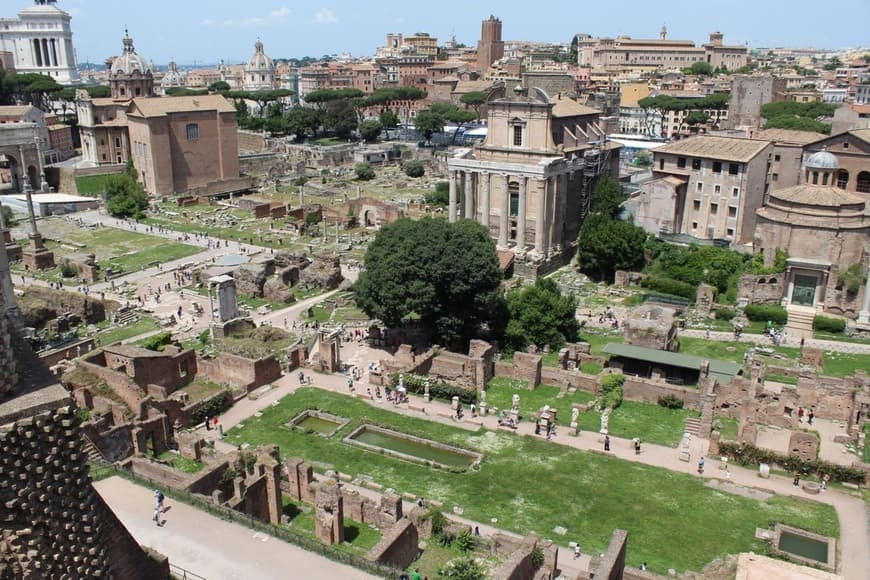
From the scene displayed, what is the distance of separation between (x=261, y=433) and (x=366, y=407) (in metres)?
5.17

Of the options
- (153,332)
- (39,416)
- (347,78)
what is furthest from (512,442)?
(347,78)

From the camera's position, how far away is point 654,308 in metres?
43.4

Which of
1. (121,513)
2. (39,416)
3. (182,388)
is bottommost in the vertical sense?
(182,388)

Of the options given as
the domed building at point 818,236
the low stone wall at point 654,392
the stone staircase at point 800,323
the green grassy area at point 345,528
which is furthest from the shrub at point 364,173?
the green grassy area at point 345,528

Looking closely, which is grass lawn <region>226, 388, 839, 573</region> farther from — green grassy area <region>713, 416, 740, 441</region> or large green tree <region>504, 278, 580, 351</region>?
large green tree <region>504, 278, 580, 351</region>

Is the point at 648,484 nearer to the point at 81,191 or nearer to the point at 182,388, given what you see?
the point at 182,388

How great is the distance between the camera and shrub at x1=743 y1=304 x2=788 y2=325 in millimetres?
44594

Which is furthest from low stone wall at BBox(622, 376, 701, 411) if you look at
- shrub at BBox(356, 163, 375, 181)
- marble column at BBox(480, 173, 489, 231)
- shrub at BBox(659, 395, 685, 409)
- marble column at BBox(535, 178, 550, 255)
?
shrub at BBox(356, 163, 375, 181)

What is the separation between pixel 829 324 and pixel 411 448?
90.4 feet

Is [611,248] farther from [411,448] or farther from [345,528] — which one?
[345,528]

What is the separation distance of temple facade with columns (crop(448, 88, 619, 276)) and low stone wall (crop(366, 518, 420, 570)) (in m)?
34.4

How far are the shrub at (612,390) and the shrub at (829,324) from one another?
49.9ft

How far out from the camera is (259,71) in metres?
194

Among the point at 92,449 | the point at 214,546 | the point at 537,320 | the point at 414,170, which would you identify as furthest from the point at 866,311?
the point at 414,170
